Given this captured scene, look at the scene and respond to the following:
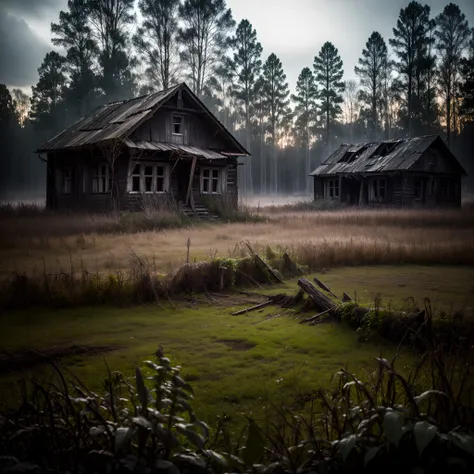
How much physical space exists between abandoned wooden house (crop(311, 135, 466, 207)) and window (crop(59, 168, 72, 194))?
759 inches

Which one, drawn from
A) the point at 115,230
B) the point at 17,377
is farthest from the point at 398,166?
the point at 17,377

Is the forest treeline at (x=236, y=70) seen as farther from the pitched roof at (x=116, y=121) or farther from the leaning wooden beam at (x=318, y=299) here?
the leaning wooden beam at (x=318, y=299)

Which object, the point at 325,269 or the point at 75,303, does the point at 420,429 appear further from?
the point at 325,269

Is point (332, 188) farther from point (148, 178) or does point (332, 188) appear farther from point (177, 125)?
point (148, 178)

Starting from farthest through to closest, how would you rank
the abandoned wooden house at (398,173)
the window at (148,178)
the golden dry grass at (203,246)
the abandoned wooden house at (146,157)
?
the abandoned wooden house at (398,173) → the window at (148,178) → the abandoned wooden house at (146,157) → the golden dry grass at (203,246)

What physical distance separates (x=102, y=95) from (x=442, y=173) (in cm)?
3176

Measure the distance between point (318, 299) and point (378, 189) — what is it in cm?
2913

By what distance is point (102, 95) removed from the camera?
43250mm

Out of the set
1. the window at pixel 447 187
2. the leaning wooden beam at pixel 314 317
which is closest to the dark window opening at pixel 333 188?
the window at pixel 447 187

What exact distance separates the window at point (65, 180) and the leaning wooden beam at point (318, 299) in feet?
68.1

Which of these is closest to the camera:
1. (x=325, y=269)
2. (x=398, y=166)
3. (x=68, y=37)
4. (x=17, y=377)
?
(x=17, y=377)

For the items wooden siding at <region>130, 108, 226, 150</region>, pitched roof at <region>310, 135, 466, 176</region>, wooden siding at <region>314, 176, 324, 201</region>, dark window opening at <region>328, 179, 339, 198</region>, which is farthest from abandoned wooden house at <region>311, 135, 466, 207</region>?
wooden siding at <region>130, 108, 226, 150</region>

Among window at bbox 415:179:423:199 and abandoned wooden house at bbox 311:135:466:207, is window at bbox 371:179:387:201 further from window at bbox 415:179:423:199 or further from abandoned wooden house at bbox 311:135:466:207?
window at bbox 415:179:423:199

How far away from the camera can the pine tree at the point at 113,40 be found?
115 feet
